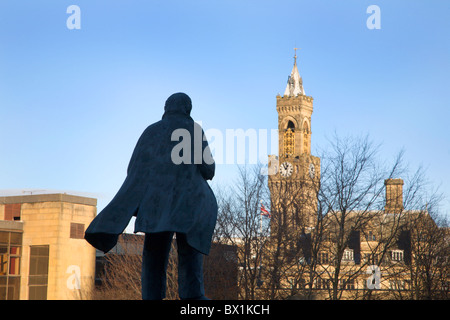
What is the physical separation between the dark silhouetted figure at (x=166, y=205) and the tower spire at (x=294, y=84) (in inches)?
5226

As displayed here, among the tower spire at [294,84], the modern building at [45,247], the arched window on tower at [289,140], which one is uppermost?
the tower spire at [294,84]

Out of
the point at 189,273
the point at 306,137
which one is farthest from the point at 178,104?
the point at 306,137

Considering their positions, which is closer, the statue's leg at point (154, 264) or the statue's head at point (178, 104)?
the statue's leg at point (154, 264)

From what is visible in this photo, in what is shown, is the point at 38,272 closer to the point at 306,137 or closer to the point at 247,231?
the point at 247,231

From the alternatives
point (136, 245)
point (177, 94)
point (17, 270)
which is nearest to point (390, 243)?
point (136, 245)

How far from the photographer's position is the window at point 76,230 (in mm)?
65875

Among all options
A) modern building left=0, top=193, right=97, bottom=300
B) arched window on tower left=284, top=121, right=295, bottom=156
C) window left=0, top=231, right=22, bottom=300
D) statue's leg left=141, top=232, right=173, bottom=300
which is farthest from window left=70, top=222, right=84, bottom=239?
arched window on tower left=284, top=121, right=295, bottom=156

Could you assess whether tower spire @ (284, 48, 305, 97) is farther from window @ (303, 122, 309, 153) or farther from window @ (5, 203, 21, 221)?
window @ (5, 203, 21, 221)

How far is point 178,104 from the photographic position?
991 cm

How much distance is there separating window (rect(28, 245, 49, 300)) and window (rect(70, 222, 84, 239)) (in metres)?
2.55

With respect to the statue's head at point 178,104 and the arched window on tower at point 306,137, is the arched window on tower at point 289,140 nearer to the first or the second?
the arched window on tower at point 306,137

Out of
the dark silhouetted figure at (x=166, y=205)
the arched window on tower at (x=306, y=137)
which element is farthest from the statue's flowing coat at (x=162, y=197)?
the arched window on tower at (x=306, y=137)

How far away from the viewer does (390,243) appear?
39688mm
